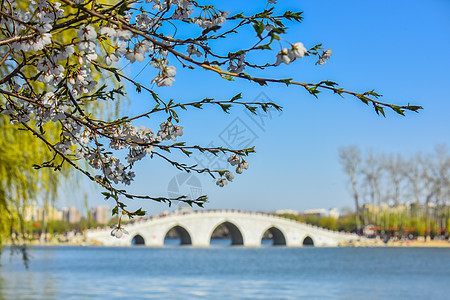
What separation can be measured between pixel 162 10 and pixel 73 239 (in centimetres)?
5337

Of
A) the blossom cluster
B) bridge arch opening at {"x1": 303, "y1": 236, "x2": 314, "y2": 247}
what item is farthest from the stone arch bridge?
the blossom cluster

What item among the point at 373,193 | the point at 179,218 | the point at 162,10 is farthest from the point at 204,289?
the point at 373,193

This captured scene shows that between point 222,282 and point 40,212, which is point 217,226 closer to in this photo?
point 222,282

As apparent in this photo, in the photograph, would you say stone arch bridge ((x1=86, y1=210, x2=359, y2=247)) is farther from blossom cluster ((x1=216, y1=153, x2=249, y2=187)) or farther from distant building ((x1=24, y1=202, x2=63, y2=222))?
blossom cluster ((x1=216, y1=153, x2=249, y2=187))

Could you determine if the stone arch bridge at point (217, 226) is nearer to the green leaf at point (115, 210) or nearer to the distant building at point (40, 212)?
the distant building at point (40, 212)

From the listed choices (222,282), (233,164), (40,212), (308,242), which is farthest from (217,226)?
(233,164)

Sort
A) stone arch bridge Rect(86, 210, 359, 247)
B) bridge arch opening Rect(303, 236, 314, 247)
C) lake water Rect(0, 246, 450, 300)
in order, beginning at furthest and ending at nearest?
bridge arch opening Rect(303, 236, 314, 247), stone arch bridge Rect(86, 210, 359, 247), lake water Rect(0, 246, 450, 300)

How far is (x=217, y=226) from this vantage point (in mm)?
51750

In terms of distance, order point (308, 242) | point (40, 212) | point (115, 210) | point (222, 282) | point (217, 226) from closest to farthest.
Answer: point (115, 210) < point (40, 212) < point (222, 282) < point (217, 226) < point (308, 242)

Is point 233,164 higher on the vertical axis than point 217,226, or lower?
higher

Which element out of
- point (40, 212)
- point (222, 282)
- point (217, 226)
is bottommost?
point (222, 282)

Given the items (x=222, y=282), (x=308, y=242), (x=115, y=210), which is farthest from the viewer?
(x=308, y=242)

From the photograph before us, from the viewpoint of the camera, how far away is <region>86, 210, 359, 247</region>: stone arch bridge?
47906 millimetres

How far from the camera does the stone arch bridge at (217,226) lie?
47.9 meters
